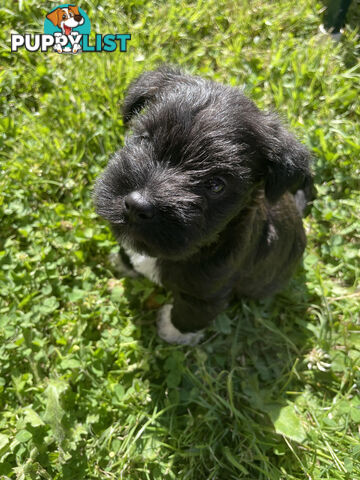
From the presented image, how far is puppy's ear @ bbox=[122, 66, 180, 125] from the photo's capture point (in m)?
2.37

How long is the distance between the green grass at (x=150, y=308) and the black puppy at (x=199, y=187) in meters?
0.57

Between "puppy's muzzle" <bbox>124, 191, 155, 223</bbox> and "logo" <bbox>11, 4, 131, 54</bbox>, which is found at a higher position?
"logo" <bbox>11, 4, 131, 54</bbox>

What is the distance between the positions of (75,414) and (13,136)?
2240mm

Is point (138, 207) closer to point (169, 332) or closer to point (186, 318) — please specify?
point (186, 318)

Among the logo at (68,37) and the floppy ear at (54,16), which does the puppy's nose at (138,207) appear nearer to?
Result: the logo at (68,37)

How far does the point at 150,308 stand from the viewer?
309 centimetres

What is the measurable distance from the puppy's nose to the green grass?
4.22ft

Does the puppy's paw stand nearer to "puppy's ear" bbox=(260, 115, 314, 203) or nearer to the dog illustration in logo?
"puppy's ear" bbox=(260, 115, 314, 203)

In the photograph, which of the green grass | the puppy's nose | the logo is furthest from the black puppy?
the logo

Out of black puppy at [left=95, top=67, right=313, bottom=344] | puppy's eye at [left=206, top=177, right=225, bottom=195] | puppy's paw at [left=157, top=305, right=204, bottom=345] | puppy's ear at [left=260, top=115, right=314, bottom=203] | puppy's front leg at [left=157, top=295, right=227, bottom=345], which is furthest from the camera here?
puppy's paw at [left=157, top=305, right=204, bottom=345]

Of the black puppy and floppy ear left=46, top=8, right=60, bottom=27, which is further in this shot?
floppy ear left=46, top=8, right=60, bottom=27

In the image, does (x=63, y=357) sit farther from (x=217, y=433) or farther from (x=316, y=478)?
(x=316, y=478)

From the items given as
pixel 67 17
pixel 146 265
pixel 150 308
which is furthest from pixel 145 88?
pixel 67 17

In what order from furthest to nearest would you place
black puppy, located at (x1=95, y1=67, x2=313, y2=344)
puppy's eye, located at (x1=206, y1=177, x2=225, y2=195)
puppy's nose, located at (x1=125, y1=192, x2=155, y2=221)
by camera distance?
puppy's eye, located at (x1=206, y1=177, x2=225, y2=195)
black puppy, located at (x1=95, y1=67, x2=313, y2=344)
puppy's nose, located at (x1=125, y1=192, x2=155, y2=221)
